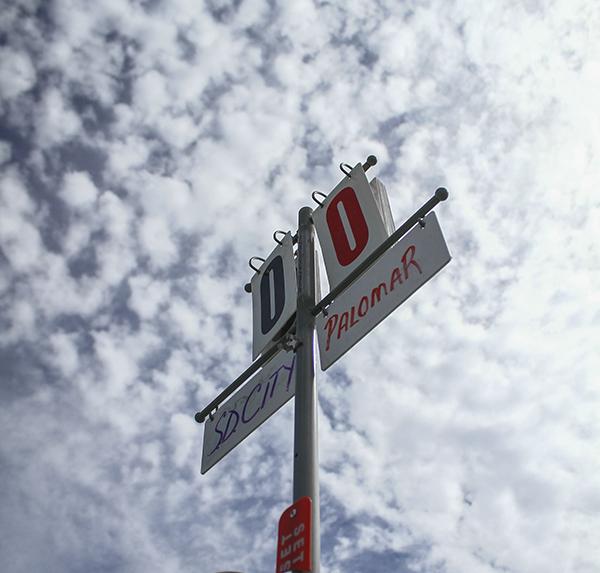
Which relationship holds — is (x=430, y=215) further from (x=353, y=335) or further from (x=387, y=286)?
(x=353, y=335)

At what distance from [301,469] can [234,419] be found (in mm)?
1156

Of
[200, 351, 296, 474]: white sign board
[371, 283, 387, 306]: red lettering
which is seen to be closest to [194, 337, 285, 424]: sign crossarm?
[200, 351, 296, 474]: white sign board

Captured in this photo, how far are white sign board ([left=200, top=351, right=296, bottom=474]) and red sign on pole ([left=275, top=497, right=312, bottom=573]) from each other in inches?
38.0

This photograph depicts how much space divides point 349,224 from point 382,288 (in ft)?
2.77

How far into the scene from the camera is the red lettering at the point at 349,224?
4.53m

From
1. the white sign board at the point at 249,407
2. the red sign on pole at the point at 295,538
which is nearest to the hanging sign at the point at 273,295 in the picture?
the white sign board at the point at 249,407

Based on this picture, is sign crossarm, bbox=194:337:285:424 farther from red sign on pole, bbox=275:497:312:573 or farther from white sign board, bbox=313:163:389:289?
red sign on pole, bbox=275:497:312:573

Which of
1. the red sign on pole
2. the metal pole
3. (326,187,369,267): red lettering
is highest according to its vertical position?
(326,187,369,267): red lettering

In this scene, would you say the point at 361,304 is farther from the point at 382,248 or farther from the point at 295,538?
the point at 295,538

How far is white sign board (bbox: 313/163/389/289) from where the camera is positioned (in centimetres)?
448

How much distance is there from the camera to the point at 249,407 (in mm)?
4527

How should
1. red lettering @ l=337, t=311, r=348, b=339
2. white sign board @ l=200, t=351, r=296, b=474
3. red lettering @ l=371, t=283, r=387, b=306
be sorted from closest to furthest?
red lettering @ l=371, t=283, r=387, b=306 < red lettering @ l=337, t=311, r=348, b=339 < white sign board @ l=200, t=351, r=296, b=474

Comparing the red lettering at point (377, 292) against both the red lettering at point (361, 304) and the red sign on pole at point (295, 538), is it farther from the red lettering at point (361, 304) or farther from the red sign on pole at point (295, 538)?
the red sign on pole at point (295, 538)

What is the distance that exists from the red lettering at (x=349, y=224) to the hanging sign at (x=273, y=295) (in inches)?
16.8
